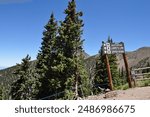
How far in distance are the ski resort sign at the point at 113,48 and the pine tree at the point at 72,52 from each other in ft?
54.9

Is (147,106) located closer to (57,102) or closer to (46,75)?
(57,102)

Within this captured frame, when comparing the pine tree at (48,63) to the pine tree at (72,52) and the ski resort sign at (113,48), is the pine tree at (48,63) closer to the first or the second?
the pine tree at (72,52)

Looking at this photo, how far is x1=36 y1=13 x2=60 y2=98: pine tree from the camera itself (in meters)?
38.0

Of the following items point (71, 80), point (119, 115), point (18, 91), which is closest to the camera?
point (119, 115)

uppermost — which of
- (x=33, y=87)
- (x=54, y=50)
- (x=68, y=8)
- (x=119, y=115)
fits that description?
(x=68, y=8)

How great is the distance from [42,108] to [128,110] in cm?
191

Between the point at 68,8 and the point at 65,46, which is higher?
the point at 68,8

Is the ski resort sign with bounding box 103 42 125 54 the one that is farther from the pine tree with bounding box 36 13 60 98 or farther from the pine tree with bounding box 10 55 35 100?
the pine tree with bounding box 10 55 35 100

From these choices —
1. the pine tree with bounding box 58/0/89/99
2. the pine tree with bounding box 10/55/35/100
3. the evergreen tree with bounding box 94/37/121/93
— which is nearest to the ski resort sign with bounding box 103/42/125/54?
the pine tree with bounding box 58/0/89/99

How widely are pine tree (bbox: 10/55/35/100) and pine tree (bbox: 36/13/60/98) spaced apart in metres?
2.42

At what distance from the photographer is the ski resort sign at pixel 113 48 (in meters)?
19.7

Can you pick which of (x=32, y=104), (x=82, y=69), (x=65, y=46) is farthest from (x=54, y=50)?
(x=32, y=104)

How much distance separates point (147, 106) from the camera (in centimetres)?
629

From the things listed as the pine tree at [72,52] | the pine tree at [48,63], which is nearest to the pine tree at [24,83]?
the pine tree at [48,63]
